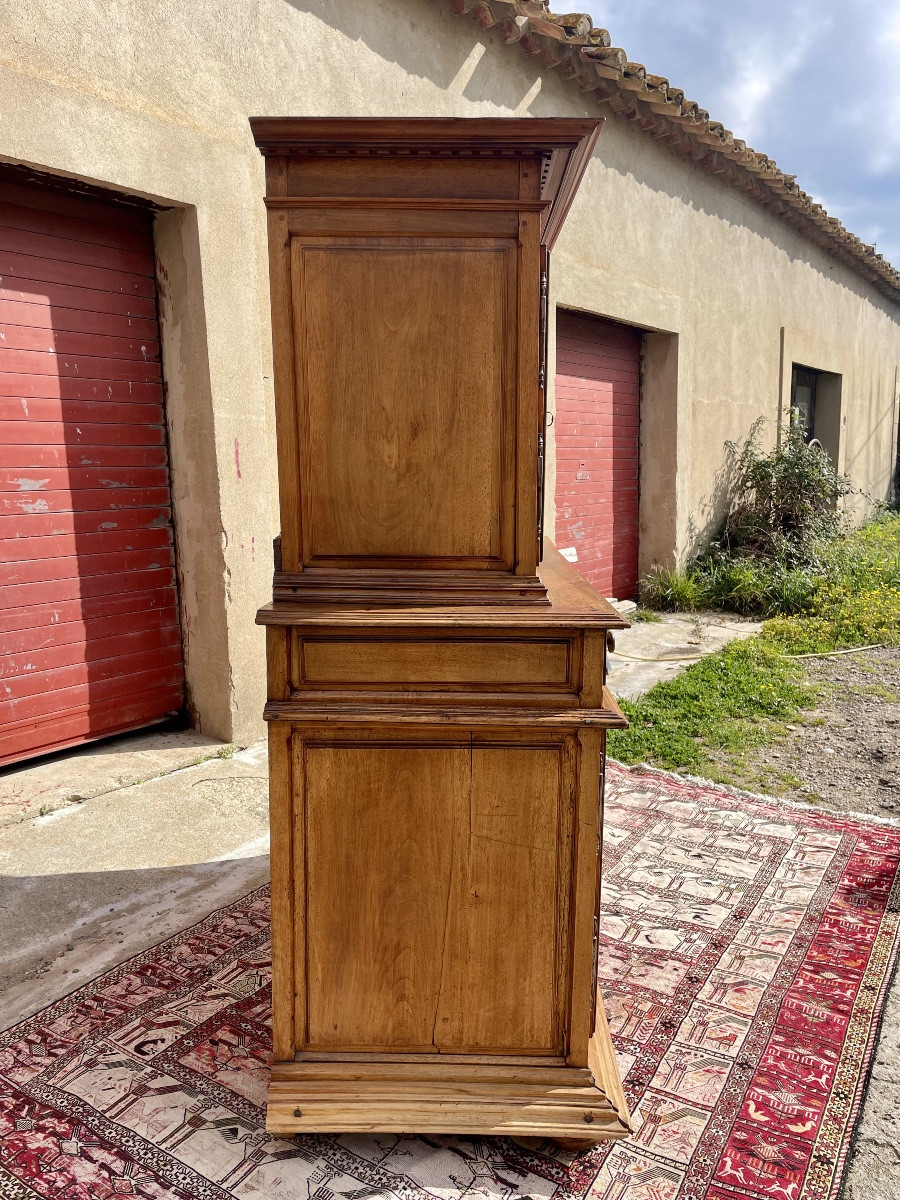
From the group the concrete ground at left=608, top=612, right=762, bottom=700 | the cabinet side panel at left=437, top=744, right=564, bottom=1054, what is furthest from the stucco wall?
the cabinet side panel at left=437, top=744, right=564, bottom=1054

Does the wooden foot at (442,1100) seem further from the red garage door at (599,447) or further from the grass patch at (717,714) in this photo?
the red garage door at (599,447)

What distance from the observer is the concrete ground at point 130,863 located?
220 centimetres

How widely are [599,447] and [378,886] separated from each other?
6.28m

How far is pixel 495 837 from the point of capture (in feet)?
5.87

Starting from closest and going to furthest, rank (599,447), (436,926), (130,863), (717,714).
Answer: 1. (436,926)
2. (130,863)
3. (717,714)
4. (599,447)

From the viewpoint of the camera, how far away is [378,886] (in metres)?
1.81

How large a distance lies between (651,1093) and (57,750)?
124 inches

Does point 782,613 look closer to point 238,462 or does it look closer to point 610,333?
point 610,333

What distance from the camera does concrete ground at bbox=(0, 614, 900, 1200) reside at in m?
2.20

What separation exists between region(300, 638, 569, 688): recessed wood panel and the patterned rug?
1.04m

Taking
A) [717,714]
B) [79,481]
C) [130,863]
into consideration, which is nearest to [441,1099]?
[130,863]

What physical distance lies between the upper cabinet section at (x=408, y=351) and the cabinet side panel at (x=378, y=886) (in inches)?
14.9

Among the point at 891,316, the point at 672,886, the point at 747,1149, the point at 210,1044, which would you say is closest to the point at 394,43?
the point at 672,886

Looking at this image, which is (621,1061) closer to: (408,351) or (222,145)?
(408,351)
